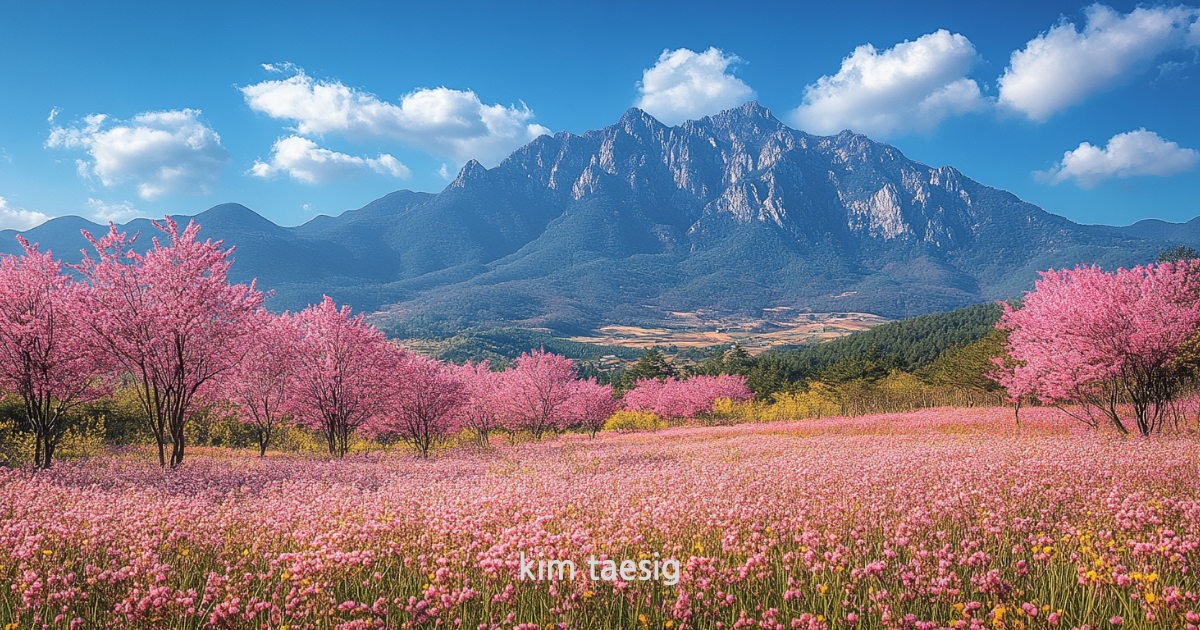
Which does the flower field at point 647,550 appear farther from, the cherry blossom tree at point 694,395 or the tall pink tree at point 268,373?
the cherry blossom tree at point 694,395

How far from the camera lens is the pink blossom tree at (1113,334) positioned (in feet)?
44.6

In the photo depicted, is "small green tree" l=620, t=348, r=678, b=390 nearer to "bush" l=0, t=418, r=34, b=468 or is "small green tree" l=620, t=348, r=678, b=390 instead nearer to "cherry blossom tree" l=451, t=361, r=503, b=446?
"cherry blossom tree" l=451, t=361, r=503, b=446

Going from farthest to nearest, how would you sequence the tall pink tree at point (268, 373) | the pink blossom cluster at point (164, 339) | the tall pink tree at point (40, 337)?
the tall pink tree at point (268, 373), the pink blossom cluster at point (164, 339), the tall pink tree at point (40, 337)

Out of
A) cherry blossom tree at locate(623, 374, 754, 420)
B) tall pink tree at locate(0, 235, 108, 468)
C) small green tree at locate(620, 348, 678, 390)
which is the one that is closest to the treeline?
small green tree at locate(620, 348, 678, 390)

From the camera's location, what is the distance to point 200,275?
1329 centimetres

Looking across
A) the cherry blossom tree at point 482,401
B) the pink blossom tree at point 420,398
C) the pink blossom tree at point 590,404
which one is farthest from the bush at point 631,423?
the pink blossom tree at point 420,398

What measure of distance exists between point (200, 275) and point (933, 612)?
16065 millimetres

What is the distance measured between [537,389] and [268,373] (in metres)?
16.2

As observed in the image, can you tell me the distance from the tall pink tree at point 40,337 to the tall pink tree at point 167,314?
37cm

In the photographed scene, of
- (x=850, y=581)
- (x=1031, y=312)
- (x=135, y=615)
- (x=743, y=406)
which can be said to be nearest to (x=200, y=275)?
(x=135, y=615)

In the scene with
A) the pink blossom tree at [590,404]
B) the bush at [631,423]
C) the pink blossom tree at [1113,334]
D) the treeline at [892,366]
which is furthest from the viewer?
the bush at [631,423]

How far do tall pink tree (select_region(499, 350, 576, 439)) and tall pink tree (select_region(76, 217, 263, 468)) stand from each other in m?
19.3

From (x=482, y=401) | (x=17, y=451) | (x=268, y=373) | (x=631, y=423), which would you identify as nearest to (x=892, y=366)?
(x=631, y=423)

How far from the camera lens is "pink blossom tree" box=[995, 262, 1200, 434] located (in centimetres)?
1359
